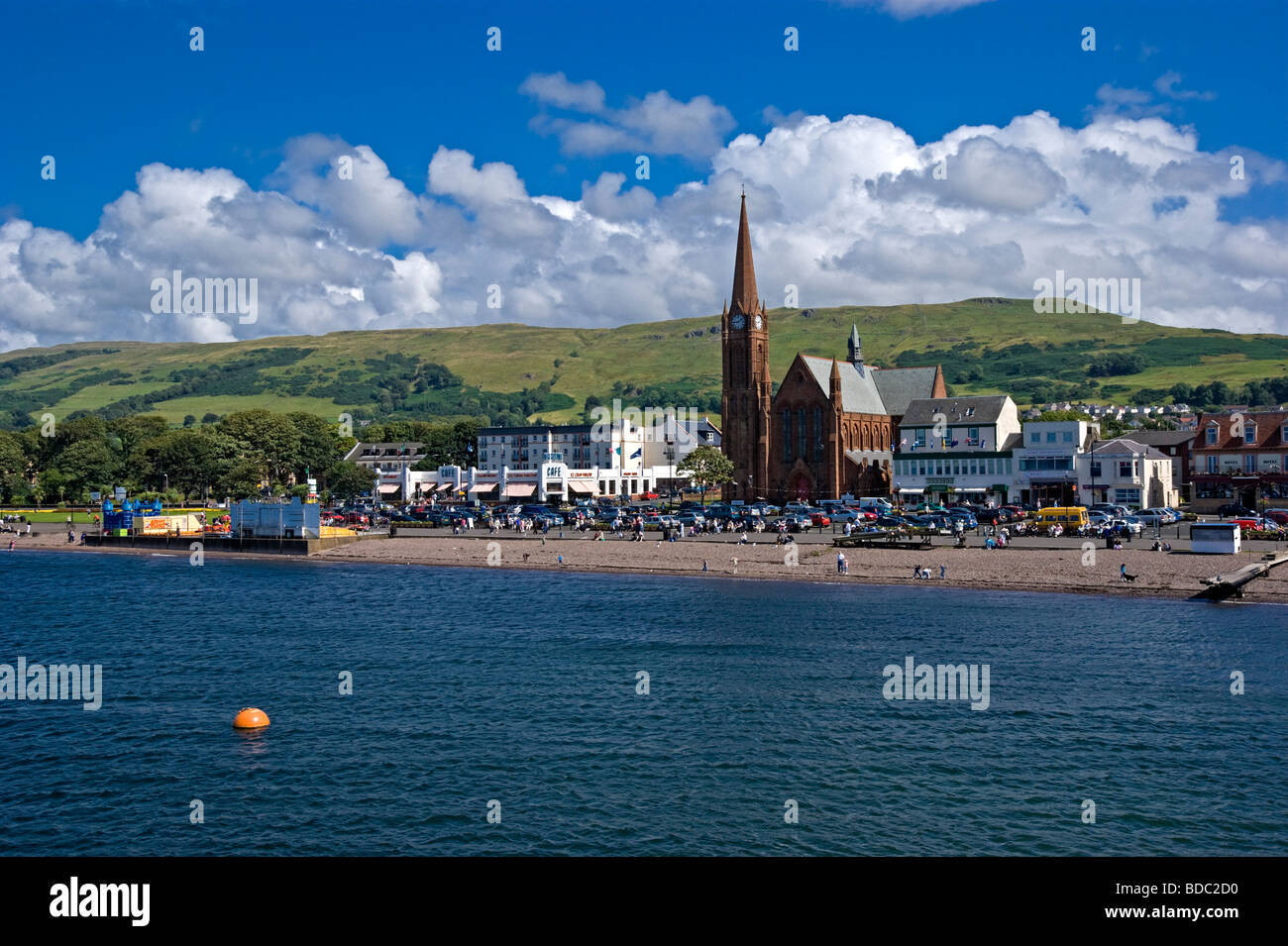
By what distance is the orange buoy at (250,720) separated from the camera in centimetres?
3269

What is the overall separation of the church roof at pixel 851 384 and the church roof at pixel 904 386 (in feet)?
3.84

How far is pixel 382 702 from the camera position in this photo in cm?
3616

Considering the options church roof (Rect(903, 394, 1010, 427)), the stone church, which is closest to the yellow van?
church roof (Rect(903, 394, 1010, 427))

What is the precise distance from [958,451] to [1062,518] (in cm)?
2811

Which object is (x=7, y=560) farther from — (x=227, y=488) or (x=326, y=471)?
(x=326, y=471)

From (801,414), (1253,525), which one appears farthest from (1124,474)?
(801,414)

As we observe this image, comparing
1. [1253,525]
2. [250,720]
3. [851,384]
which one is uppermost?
[851,384]

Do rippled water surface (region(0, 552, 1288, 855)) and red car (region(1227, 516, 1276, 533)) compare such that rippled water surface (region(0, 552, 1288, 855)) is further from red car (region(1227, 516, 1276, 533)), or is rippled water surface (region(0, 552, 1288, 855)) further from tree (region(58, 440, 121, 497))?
tree (region(58, 440, 121, 497))

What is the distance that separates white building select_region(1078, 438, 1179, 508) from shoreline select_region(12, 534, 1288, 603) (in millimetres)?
30057

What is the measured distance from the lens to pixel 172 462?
15688 cm

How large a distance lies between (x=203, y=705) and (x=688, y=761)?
693 inches

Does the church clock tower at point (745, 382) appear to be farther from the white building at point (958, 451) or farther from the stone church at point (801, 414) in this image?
the white building at point (958, 451)

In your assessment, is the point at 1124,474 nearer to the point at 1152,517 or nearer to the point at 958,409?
the point at 1152,517
